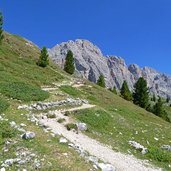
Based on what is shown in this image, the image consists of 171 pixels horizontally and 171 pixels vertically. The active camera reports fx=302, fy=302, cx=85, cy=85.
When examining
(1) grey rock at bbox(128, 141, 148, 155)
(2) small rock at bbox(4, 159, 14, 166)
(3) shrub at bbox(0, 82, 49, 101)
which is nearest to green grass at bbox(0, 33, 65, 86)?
(3) shrub at bbox(0, 82, 49, 101)

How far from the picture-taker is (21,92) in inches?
1491

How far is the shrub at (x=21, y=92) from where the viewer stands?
3601 centimetres

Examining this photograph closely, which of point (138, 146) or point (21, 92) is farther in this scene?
point (21, 92)

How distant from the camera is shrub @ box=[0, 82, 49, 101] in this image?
36009 mm

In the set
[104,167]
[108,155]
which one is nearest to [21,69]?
[108,155]

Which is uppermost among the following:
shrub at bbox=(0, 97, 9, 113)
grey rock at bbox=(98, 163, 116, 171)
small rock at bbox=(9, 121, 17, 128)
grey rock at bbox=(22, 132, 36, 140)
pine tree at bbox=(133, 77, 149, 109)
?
pine tree at bbox=(133, 77, 149, 109)

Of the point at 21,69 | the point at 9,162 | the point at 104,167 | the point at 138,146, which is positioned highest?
the point at 21,69

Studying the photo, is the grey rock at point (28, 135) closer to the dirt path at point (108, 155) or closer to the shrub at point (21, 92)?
the dirt path at point (108, 155)

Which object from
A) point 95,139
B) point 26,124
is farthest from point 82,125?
point 26,124

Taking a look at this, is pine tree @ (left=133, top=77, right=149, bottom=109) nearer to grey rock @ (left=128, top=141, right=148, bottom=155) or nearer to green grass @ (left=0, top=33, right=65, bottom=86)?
green grass @ (left=0, top=33, right=65, bottom=86)

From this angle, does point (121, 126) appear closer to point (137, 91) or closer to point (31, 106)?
point (31, 106)

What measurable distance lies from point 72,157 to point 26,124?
310 inches

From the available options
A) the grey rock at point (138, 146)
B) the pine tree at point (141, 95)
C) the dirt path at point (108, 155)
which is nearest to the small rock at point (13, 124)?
the dirt path at point (108, 155)

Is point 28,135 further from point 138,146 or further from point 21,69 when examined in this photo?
point 21,69
